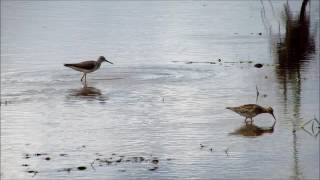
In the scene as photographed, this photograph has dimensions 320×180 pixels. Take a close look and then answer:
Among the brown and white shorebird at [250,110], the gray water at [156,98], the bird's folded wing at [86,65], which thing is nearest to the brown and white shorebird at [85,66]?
the bird's folded wing at [86,65]

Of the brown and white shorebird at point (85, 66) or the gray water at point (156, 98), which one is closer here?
the gray water at point (156, 98)

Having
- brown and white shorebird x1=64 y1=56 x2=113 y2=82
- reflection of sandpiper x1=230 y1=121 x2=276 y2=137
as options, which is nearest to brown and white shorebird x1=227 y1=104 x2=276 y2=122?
reflection of sandpiper x1=230 y1=121 x2=276 y2=137

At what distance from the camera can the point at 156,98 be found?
1515 cm

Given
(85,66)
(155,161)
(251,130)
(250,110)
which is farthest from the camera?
(85,66)

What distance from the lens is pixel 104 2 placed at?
30016 mm

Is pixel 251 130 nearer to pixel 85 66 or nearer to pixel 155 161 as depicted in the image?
pixel 155 161

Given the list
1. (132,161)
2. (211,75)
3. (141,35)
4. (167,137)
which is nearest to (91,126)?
(167,137)

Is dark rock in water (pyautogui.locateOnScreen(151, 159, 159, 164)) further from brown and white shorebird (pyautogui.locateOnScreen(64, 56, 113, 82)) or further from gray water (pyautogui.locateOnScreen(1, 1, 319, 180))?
brown and white shorebird (pyautogui.locateOnScreen(64, 56, 113, 82))

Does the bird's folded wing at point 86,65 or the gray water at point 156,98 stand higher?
the bird's folded wing at point 86,65

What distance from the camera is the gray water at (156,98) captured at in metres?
11.2

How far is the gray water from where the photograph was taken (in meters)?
11.2

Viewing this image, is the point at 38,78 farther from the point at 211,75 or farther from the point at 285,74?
the point at 285,74

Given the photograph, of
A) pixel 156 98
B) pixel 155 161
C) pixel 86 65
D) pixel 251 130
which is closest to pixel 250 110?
pixel 251 130

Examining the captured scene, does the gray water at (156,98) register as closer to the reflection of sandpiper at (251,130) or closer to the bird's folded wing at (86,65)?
the reflection of sandpiper at (251,130)
